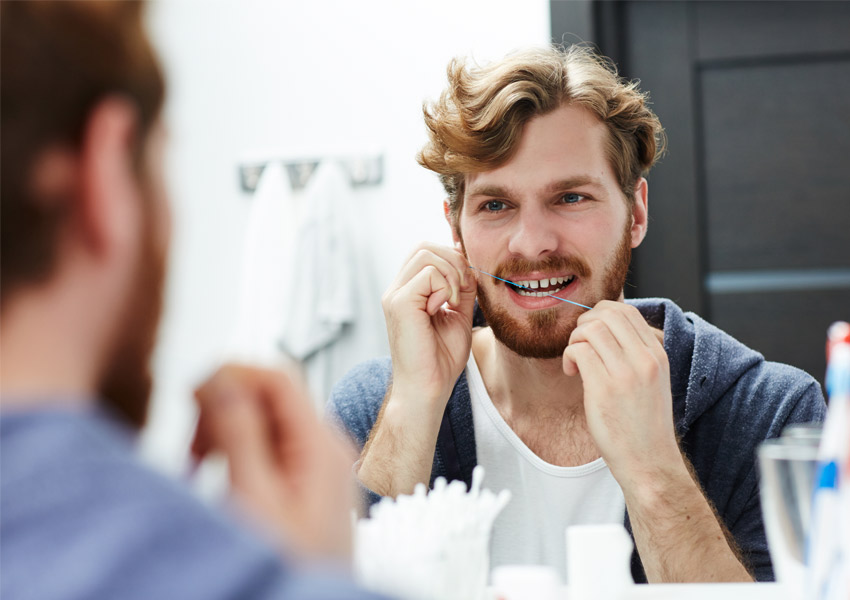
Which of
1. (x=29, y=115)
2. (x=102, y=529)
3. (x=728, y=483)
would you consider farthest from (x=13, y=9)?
(x=728, y=483)

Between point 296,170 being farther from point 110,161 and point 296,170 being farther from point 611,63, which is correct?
point 110,161

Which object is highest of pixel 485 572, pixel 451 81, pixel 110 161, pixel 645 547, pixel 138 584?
pixel 451 81

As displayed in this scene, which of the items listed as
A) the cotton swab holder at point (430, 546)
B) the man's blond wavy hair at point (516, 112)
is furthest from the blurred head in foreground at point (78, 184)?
the man's blond wavy hair at point (516, 112)

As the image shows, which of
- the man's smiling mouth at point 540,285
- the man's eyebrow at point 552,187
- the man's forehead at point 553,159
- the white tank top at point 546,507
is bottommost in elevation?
the white tank top at point 546,507

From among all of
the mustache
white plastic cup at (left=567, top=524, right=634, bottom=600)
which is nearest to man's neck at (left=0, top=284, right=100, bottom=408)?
white plastic cup at (left=567, top=524, right=634, bottom=600)

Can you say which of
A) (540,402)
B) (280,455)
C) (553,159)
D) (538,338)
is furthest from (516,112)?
(280,455)

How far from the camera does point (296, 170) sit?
214 centimetres

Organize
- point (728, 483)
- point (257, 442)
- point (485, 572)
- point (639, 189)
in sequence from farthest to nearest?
point (639, 189), point (728, 483), point (485, 572), point (257, 442)

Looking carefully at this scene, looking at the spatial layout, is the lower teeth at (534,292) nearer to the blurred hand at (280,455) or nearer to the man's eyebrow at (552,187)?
the man's eyebrow at (552,187)

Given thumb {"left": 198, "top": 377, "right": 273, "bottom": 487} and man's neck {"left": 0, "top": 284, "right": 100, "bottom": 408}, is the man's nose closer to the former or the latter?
thumb {"left": 198, "top": 377, "right": 273, "bottom": 487}

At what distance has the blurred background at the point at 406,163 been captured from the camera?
1.96 m

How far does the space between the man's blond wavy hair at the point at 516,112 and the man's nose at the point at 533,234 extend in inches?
3.8

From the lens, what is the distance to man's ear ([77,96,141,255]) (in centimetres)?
32

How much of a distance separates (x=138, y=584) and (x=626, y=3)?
6.57ft
